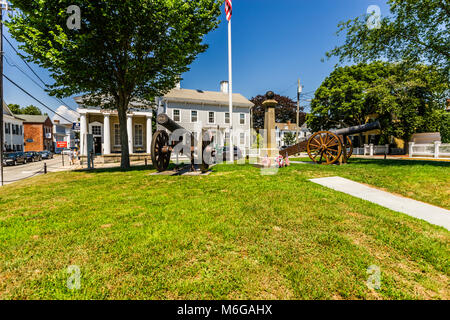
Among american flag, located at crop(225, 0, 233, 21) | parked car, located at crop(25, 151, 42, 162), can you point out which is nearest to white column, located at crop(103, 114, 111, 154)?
parked car, located at crop(25, 151, 42, 162)

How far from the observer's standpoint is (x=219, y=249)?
263cm

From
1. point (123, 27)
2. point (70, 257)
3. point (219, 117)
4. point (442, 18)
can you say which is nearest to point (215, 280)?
point (70, 257)

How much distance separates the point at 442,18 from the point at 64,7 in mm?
17308

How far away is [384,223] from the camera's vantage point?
347cm

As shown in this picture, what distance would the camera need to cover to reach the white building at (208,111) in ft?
78.7

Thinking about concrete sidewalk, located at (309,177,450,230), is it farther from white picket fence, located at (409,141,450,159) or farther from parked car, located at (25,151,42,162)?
parked car, located at (25,151,42,162)

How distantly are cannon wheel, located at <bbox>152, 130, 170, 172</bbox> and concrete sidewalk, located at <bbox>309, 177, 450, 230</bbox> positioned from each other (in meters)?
6.37

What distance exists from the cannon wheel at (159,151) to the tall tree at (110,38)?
362cm

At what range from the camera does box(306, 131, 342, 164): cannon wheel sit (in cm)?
1038

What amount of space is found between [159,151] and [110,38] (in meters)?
5.91

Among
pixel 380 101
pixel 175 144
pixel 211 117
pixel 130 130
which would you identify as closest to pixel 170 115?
pixel 130 130

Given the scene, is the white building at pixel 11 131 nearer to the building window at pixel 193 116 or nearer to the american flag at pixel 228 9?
the building window at pixel 193 116

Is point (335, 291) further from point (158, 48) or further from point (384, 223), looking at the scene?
point (158, 48)

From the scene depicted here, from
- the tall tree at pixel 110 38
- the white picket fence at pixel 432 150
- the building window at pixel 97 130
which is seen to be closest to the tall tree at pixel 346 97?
the white picket fence at pixel 432 150
